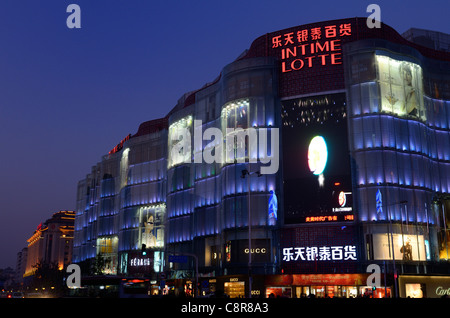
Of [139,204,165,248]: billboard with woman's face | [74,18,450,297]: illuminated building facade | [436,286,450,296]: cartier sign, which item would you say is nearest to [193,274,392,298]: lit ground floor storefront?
[74,18,450,297]: illuminated building facade

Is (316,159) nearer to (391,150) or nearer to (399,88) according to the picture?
(391,150)

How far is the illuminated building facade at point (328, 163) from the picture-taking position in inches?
2554

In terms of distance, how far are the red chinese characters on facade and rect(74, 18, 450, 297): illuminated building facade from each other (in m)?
0.15

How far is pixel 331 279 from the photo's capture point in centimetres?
6462

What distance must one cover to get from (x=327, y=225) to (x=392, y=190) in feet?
30.6

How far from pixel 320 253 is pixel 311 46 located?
28670mm

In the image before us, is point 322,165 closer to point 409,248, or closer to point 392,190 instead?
point 392,190

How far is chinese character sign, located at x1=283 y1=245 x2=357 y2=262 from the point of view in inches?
2532

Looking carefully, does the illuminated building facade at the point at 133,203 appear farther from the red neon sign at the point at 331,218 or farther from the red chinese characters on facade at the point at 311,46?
the red chinese characters on facade at the point at 311,46

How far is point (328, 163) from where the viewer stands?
223 ft

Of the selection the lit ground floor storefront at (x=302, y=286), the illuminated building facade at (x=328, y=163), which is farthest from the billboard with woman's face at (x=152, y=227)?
the lit ground floor storefront at (x=302, y=286)

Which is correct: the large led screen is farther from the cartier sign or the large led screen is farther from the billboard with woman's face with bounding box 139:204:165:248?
the billboard with woman's face with bounding box 139:204:165:248

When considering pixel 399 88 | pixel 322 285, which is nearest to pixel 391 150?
pixel 399 88
